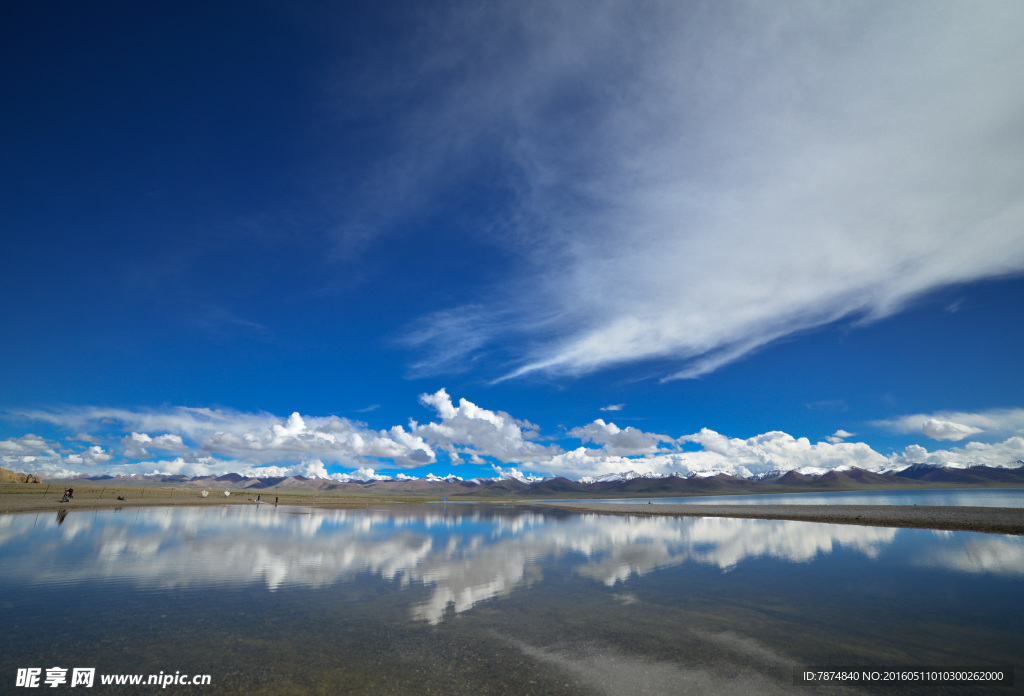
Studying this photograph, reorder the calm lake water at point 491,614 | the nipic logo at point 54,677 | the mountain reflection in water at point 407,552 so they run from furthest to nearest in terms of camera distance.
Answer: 1. the mountain reflection in water at point 407,552
2. the calm lake water at point 491,614
3. the nipic logo at point 54,677

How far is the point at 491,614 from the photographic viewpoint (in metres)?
20.4

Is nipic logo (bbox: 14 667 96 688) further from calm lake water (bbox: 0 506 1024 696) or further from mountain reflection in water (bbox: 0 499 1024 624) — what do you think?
mountain reflection in water (bbox: 0 499 1024 624)

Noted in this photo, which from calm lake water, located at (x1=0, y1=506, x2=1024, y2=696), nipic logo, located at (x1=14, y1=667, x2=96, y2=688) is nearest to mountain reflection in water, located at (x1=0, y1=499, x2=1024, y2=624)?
calm lake water, located at (x1=0, y1=506, x2=1024, y2=696)

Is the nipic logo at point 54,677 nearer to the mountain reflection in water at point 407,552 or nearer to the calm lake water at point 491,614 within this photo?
the calm lake water at point 491,614

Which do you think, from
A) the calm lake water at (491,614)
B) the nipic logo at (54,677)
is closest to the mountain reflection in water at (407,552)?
the calm lake water at (491,614)

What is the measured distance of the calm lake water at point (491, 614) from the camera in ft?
46.0

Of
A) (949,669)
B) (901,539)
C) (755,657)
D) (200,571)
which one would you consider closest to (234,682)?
(755,657)

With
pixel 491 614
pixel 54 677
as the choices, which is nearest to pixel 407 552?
pixel 491 614

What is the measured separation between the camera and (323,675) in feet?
44.7

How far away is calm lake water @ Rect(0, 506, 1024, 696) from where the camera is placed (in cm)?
1402

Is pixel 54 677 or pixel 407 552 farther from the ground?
pixel 54 677

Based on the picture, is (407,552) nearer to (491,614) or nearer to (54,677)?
(491,614)

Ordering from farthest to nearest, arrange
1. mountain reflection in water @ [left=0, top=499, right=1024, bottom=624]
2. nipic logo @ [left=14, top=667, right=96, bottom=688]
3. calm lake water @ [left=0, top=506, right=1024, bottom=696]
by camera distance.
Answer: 1. mountain reflection in water @ [left=0, top=499, right=1024, bottom=624]
2. calm lake water @ [left=0, top=506, right=1024, bottom=696]
3. nipic logo @ [left=14, top=667, right=96, bottom=688]

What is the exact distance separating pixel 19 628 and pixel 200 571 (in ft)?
37.7
